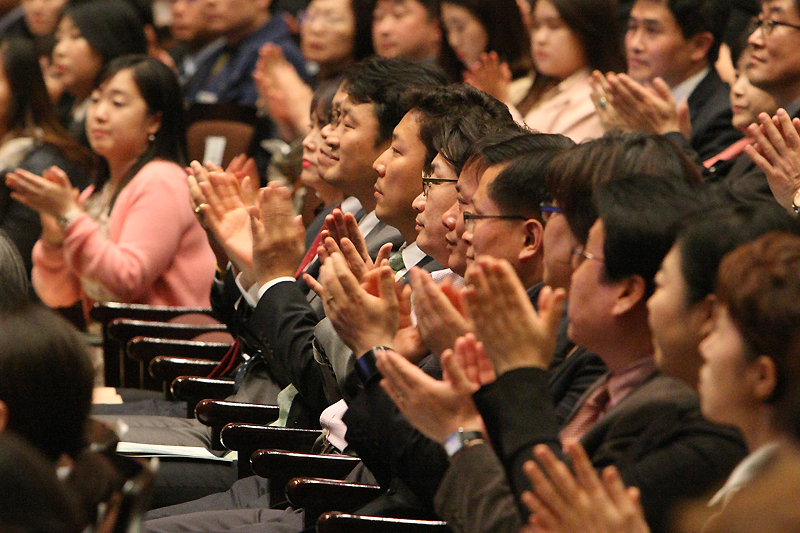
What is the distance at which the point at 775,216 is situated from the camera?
145 cm

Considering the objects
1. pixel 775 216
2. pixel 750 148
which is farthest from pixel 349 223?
pixel 775 216

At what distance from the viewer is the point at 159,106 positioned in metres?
3.85

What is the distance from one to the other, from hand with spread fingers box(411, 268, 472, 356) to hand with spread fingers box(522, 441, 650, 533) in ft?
1.16

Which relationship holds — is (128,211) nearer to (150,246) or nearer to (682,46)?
(150,246)

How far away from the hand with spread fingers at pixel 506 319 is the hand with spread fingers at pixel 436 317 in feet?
0.50

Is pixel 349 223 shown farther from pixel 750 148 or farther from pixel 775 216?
pixel 775 216

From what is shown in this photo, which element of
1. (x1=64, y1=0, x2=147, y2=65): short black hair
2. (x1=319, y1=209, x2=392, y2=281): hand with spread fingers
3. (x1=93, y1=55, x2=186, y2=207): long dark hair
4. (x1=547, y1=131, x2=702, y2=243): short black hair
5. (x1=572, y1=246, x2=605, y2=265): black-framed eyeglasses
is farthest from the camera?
(x1=64, y1=0, x2=147, y2=65): short black hair

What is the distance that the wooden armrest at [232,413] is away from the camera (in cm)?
240

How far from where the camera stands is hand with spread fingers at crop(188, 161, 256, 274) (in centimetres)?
274

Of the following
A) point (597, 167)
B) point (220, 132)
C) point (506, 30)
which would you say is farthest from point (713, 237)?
point (220, 132)

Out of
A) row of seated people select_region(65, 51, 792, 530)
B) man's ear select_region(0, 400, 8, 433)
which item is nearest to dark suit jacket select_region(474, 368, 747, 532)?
row of seated people select_region(65, 51, 792, 530)

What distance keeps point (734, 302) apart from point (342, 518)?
0.72 m

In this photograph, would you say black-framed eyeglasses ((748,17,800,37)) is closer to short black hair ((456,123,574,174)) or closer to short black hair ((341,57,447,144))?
short black hair ((341,57,447,144))

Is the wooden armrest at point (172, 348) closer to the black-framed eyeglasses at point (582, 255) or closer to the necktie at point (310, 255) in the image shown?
the necktie at point (310, 255)
